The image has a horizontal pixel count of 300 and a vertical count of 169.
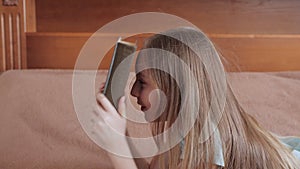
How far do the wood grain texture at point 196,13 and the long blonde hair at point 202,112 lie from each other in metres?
1.00

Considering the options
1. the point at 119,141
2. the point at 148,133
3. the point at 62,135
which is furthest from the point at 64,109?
the point at 119,141

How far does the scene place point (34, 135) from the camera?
3.73 feet

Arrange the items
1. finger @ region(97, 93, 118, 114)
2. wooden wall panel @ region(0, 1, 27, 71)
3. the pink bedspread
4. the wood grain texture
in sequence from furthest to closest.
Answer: the wood grain texture → wooden wall panel @ region(0, 1, 27, 71) → the pink bedspread → finger @ region(97, 93, 118, 114)

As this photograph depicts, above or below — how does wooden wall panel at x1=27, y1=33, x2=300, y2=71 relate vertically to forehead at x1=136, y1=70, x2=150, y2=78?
below

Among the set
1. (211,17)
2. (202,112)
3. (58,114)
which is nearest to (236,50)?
(211,17)

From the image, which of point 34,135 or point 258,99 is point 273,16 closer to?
point 258,99

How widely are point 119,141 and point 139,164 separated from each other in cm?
21

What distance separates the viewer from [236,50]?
67.4 inches

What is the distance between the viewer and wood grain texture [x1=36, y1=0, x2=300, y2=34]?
1.82 m

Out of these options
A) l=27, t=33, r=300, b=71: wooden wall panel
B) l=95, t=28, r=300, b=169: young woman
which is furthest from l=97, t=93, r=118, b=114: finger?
l=27, t=33, r=300, b=71: wooden wall panel

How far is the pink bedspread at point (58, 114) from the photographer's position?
1.03 metres

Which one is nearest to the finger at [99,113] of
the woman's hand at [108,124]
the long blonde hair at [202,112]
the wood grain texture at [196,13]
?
the woman's hand at [108,124]

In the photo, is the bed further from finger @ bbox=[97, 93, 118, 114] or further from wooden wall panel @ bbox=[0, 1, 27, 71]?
finger @ bbox=[97, 93, 118, 114]

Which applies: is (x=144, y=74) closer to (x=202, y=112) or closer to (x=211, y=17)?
(x=202, y=112)
